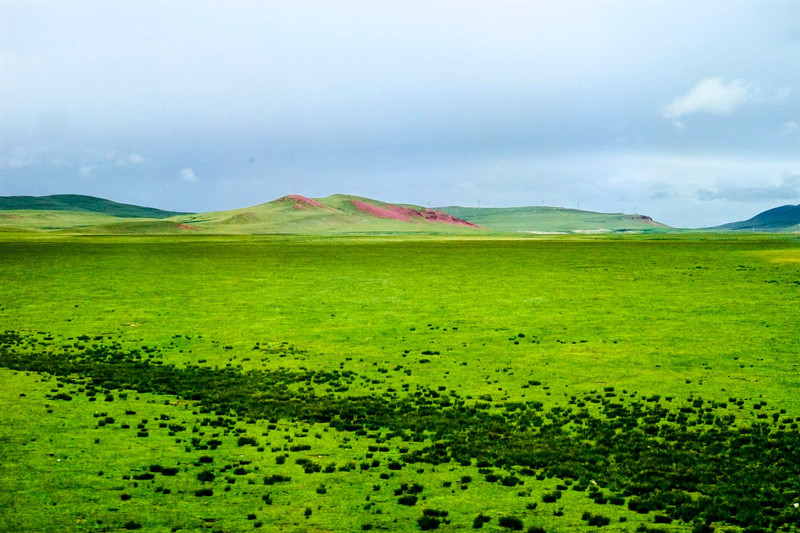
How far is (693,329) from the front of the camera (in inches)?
1623

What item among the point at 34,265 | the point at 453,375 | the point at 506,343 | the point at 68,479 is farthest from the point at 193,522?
the point at 34,265

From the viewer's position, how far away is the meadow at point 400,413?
15.7 metres

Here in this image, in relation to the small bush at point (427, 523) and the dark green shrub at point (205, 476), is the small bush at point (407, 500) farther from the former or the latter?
the dark green shrub at point (205, 476)

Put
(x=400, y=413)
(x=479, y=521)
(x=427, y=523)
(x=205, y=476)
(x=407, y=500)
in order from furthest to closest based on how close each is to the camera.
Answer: (x=400, y=413), (x=205, y=476), (x=407, y=500), (x=479, y=521), (x=427, y=523)

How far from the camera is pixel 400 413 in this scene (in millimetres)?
24422

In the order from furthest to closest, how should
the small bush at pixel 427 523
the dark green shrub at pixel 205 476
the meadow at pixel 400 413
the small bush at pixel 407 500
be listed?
the dark green shrub at pixel 205 476 → the small bush at pixel 407 500 → the meadow at pixel 400 413 → the small bush at pixel 427 523

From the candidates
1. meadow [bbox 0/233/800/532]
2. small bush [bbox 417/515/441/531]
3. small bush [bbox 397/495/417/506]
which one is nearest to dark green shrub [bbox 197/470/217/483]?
meadow [bbox 0/233/800/532]

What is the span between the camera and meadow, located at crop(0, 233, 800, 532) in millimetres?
15688

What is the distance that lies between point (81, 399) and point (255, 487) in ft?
38.6

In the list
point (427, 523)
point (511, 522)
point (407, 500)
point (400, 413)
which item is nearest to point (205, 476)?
point (407, 500)

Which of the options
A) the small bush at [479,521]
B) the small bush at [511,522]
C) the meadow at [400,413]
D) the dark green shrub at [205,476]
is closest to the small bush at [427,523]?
the meadow at [400,413]

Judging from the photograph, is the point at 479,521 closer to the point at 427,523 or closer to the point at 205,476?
the point at 427,523

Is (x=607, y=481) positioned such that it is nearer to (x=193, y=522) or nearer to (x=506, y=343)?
(x=193, y=522)

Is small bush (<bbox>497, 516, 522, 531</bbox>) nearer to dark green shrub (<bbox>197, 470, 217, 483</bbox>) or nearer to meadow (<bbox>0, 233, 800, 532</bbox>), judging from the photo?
meadow (<bbox>0, 233, 800, 532</bbox>)
